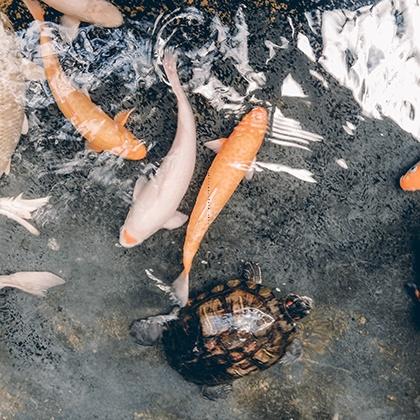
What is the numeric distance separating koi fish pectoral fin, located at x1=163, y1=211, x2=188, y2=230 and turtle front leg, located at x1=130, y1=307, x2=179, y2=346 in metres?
0.55

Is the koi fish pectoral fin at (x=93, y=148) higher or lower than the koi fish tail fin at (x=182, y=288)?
higher

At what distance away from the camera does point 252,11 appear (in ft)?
15.5

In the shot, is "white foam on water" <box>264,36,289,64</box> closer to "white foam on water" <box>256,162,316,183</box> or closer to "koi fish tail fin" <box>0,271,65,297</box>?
"white foam on water" <box>256,162,316,183</box>

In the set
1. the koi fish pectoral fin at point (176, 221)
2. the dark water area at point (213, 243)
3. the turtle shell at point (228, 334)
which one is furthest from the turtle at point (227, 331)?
the koi fish pectoral fin at point (176, 221)

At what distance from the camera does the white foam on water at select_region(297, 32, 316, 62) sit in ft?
15.5

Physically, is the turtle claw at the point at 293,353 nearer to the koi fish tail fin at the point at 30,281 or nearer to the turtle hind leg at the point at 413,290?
the turtle hind leg at the point at 413,290

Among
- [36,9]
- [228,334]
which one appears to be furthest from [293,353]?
[36,9]

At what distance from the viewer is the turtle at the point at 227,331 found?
4648 millimetres

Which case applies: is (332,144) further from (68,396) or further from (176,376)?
(68,396)

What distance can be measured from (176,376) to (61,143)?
5.57 feet

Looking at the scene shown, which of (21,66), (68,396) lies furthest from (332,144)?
(68,396)

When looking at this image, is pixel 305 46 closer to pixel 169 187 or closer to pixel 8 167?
pixel 169 187

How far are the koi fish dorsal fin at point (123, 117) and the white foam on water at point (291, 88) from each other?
98cm

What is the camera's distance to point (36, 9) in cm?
465
